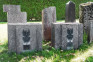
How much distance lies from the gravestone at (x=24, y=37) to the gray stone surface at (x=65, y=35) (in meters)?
0.53

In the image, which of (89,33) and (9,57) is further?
(89,33)

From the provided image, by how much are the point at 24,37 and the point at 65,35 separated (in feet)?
4.04

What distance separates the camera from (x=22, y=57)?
4457 millimetres

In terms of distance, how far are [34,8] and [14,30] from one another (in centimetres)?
974

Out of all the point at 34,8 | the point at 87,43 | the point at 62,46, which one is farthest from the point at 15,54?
the point at 34,8

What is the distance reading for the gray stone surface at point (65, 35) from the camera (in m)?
5.04

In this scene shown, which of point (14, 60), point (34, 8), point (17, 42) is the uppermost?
point (34, 8)

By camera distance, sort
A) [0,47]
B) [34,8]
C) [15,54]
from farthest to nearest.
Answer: [34,8] < [0,47] < [15,54]

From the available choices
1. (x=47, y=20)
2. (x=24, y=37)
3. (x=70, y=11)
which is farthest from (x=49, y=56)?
(x=47, y=20)

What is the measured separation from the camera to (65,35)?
507 centimetres

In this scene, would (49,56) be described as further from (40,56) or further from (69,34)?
(69,34)

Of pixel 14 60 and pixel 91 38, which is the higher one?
pixel 91 38

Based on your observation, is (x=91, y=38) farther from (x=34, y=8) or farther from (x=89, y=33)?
(x=34, y=8)

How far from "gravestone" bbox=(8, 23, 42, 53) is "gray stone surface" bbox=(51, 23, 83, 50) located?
21.0 inches
